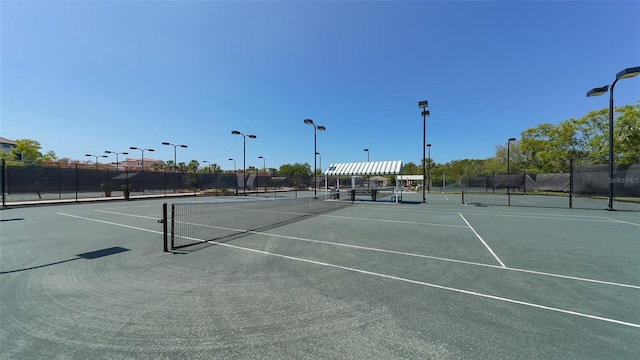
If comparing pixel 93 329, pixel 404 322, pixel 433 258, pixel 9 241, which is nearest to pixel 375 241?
pixel 433 258

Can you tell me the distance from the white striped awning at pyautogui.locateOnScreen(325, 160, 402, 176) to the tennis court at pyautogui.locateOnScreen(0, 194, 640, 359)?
14459 millimetres

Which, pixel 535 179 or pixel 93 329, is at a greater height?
pixel 535 179

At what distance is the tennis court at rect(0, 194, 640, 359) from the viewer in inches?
114

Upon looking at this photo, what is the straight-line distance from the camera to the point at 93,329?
3205 mm

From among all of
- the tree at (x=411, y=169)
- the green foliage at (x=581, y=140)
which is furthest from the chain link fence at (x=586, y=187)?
the tree at (x=411, y=169)

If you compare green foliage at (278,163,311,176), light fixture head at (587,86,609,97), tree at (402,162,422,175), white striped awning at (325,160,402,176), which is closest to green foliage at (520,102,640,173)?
light fixture head at (587,86,609,97)

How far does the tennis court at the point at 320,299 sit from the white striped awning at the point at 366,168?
14.5 m

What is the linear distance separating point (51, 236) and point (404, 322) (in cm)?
1158

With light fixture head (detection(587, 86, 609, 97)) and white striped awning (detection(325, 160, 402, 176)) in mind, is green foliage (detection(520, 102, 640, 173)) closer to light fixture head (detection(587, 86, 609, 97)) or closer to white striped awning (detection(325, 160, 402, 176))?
light fixture head (detection(587, 86, 609, 97))

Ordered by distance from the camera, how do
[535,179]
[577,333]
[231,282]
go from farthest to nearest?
1. [535,179]
2. [231,282]
3. [577,333]

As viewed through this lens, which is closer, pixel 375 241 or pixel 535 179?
pixel 375 241

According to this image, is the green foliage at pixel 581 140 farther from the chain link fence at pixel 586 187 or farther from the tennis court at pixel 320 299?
the tennis court at pixel 320 299

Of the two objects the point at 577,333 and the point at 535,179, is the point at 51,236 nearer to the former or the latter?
the point at 577,333

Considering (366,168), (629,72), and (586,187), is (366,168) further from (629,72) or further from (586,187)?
(586,187)
